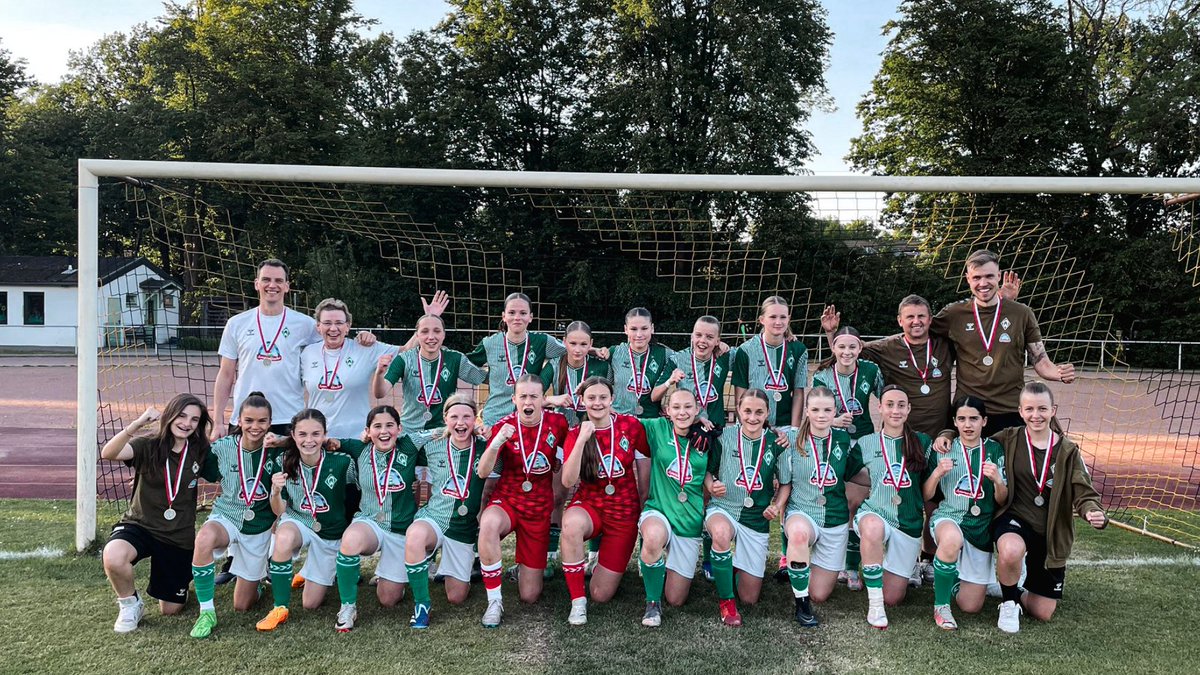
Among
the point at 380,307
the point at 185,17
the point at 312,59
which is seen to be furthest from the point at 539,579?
the point at 185,17

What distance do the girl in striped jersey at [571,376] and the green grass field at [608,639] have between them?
450mm

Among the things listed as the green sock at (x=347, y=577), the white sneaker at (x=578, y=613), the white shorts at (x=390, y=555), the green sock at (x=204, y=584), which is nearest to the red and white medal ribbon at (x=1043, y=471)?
the white sneaker at (x=578, y=613)

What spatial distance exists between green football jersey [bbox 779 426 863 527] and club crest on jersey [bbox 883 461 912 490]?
14 centimetres

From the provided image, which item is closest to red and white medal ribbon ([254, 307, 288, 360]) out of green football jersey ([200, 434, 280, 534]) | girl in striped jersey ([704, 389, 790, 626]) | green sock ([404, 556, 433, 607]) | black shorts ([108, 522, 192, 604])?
green football jersey ([200, 434, 280, 534])

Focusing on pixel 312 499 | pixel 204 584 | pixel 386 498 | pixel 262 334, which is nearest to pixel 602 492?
pixel 386 498

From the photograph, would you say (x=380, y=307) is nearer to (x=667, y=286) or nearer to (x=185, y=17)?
(x=667, y=286)

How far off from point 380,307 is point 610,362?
9.68 metres

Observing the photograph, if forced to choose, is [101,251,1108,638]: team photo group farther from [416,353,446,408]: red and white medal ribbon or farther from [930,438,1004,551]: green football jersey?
[416,353,446,408]: red and white medal ribbon

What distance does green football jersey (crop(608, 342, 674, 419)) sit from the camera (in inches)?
170

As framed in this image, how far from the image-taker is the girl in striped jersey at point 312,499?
3668 mm

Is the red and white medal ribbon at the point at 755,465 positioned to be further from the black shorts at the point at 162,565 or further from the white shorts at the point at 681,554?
the black shorts at the point at 162,565

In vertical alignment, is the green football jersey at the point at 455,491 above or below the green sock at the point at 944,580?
above

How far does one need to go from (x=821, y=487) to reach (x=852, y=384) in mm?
733

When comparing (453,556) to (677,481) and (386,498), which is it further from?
(677,481)
